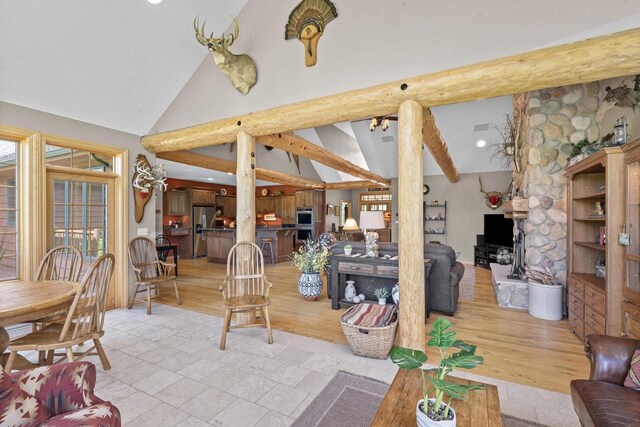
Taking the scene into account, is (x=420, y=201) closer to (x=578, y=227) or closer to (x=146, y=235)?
(x=578, y=227)

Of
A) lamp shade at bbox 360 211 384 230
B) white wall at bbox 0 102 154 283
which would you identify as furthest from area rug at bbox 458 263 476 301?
white wall at bbox 0 102 154 283

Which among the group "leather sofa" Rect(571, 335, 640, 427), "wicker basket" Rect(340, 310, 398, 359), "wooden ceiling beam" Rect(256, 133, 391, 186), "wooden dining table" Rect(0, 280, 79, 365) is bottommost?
"wicker basket" Rect(340, 310, 398, 359)

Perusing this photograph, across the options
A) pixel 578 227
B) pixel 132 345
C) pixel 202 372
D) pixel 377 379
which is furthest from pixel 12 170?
pixel 578 227

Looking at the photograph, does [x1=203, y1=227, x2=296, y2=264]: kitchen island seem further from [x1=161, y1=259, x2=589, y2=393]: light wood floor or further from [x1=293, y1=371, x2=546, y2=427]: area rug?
[x1=293, y1=371, x2=546, y2=427]: area rug

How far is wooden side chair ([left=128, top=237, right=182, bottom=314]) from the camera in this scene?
13.8 feet

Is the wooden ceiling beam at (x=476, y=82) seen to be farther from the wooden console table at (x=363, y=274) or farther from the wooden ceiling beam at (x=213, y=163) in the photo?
the wooden ceiling beam at (x=213, y=163)

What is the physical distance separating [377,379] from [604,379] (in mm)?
1398

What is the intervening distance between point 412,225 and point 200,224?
8.68 meters

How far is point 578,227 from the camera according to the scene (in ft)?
11.6

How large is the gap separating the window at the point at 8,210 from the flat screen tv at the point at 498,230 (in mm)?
8796

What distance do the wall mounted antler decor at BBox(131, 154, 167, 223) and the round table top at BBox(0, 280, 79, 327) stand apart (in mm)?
2058

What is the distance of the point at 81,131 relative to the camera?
389 centimetres

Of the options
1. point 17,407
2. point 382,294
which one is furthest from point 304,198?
point 17,407

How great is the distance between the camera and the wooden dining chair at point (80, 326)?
2135 millimetres
